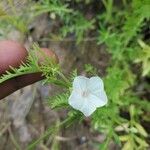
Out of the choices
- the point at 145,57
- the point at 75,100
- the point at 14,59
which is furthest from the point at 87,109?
the point at 145,57

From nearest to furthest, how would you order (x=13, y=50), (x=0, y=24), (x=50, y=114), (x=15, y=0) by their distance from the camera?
(x=13, y=50) → (x=15, y=0) → (x=0, y=24) → (x=50, y=114)

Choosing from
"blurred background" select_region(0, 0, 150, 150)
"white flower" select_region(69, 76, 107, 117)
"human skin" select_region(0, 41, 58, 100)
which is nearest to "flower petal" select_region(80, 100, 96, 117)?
"white flower" select_region(69, 76, 107, 117)

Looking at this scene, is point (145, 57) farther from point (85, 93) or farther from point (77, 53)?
point (85, 93)

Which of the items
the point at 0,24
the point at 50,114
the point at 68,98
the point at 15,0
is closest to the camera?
the point at 68,98

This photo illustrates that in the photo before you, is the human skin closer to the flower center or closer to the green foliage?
the flower center

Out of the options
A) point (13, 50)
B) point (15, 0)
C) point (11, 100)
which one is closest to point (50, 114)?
point (11, 100)

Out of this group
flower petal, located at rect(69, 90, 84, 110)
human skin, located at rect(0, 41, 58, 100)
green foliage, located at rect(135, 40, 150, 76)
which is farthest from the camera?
green foliage, located at rect(135, 40, 150, 76)

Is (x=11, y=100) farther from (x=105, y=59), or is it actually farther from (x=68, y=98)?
(x=68, y=98)
